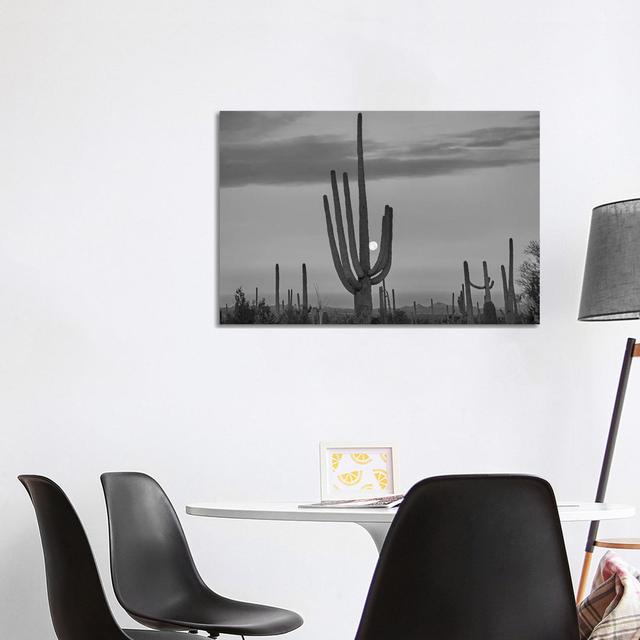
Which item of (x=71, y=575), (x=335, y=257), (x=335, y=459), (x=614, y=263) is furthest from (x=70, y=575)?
(x=614, y=263)

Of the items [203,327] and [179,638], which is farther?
[203,327]

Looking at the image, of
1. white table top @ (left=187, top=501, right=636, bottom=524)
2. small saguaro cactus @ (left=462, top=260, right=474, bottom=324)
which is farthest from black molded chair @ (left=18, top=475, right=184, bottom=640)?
small saguaro cactus @ (left=462, top=260, right=474, bottom=324)

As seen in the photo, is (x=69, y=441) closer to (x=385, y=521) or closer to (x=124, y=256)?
(x=124, y=256)

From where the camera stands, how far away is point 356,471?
234 cm

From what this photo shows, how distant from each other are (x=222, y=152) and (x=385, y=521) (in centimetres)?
179

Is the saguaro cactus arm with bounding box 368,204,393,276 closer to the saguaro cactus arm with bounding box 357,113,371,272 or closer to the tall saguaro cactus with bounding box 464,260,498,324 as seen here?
the saguaro cactus arm with bounding box 357,113,371,272

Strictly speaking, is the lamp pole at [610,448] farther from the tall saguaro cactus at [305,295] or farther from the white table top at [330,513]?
the tall saguaro cactus at [305,295]

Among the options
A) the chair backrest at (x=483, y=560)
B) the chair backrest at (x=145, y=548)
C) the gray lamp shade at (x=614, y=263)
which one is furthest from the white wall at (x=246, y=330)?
the chair backrest at (x=483, y=560)

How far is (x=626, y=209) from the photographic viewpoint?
2.86 m

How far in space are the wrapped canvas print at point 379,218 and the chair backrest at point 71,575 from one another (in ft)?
4.37

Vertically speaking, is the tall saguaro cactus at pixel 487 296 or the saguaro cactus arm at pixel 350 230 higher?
the saguaro cactus arm at pixel 350 230

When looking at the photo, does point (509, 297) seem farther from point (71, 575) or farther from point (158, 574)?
point (71, 575)

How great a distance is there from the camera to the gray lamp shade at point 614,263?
9.21 ft

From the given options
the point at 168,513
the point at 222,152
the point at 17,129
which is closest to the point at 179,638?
the point at 168,513
